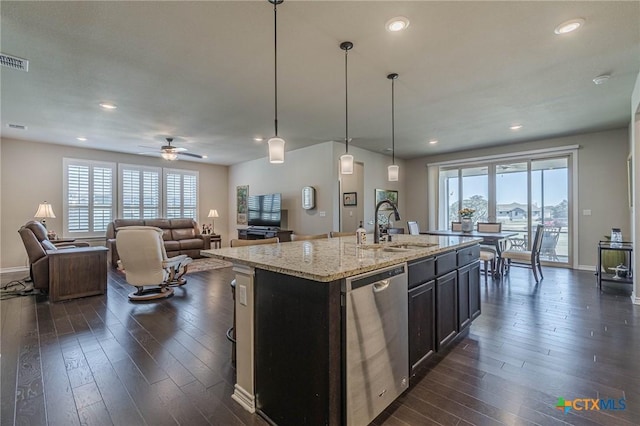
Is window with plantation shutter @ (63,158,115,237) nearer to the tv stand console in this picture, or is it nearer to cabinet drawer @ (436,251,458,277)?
the tv stand console

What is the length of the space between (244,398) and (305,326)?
0.81 meters

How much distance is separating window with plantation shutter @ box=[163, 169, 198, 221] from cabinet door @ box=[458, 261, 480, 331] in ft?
26.1

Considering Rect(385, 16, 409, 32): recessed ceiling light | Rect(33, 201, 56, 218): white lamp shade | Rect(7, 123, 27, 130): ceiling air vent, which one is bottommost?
Rect(33, 201, 56, 218): white lamp shade

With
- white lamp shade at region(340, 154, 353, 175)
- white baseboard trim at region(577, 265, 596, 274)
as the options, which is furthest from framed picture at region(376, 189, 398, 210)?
white lamp shade at region(340, 154, 353, 175)

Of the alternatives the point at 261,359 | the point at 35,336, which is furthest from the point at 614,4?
the point at 35,336

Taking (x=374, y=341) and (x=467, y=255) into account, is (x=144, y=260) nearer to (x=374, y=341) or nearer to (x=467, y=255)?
(x=374, y=341)

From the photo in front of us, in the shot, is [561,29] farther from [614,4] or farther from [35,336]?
[35,336]

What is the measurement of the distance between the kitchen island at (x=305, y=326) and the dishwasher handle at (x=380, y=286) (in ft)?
0.30

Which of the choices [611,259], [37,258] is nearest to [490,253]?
[611,259]

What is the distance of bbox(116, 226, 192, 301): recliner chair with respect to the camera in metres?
3.80

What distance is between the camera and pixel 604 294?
4145 mm

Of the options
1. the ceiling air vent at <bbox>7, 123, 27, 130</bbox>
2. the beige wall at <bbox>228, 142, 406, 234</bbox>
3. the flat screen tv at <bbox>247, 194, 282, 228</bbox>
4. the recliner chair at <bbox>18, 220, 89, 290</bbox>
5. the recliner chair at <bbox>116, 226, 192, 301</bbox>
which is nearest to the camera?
the recliner chair at <bbox>116, 226, 192, 301</bbox>

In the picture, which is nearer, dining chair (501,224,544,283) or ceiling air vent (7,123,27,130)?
dining chair (501,224,544,283)

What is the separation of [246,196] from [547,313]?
7393mm
